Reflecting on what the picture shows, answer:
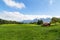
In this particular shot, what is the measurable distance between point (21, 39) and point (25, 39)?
616 mm

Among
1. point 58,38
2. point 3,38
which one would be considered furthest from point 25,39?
point 58,38

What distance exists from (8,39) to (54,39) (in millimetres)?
6941

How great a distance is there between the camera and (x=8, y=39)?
71.9ft

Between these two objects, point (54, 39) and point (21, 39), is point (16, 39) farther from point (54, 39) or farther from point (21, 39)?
point (54, 39)

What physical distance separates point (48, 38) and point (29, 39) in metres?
2.97

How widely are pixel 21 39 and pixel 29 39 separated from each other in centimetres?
123

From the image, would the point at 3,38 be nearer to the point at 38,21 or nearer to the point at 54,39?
the point at 54,39

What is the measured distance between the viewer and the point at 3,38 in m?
22.5

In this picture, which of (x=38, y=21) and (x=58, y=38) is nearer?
(x=58, y=38)

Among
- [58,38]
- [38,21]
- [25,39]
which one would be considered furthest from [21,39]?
[38,21]

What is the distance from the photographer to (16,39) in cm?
2183

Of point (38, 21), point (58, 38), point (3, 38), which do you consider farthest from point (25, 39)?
point (38, 21)

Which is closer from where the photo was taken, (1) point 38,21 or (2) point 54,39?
(2) point 54,39

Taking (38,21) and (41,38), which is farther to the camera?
(38,21)
